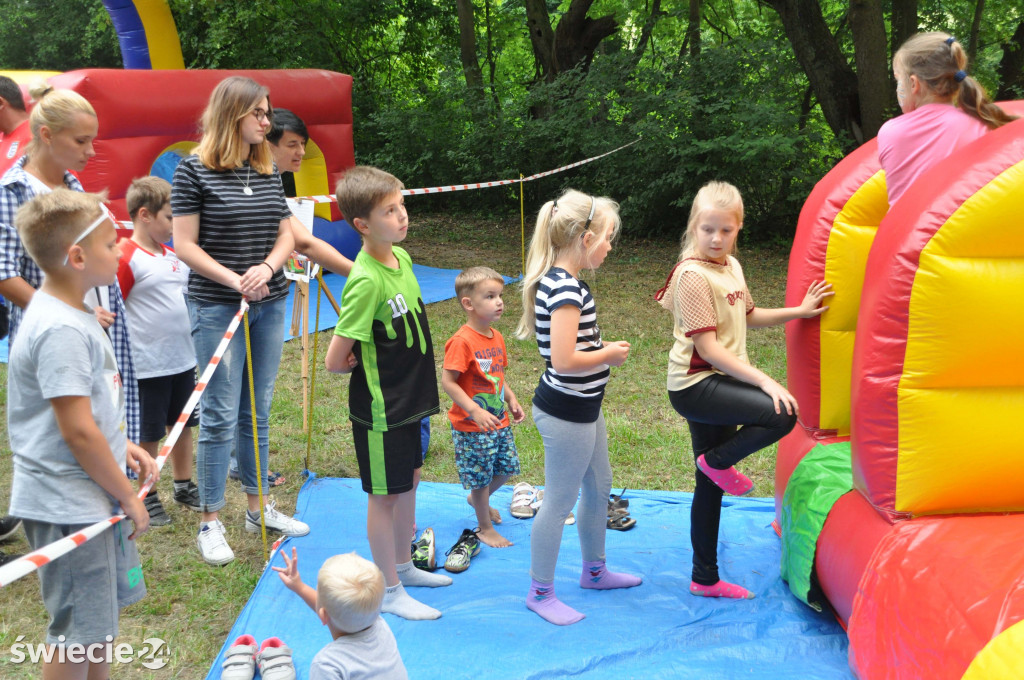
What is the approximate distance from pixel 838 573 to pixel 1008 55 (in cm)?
944

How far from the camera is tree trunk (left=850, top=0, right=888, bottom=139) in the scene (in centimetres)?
918

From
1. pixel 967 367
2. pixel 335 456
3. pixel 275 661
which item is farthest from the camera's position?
pixel 335 456

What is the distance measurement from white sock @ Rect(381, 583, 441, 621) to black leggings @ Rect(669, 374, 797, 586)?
101cm

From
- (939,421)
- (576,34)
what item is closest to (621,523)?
(939,421)

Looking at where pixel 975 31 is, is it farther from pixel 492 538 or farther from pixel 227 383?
pixel 227 383

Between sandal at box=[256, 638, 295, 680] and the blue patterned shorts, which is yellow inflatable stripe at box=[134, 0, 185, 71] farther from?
sandal at box=[256, 638, 295, 680]

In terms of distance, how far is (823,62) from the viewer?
984cm

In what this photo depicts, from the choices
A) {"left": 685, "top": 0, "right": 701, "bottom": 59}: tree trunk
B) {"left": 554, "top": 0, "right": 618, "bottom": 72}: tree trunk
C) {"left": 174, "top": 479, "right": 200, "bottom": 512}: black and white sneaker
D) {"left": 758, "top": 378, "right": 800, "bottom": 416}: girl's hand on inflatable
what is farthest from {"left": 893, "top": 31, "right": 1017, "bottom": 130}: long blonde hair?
{"left": 554, "top": 0, "right": 618, "bottom": 72}: tree trunk

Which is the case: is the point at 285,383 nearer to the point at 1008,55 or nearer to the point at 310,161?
the point at 310,161

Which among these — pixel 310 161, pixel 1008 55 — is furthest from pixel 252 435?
pixel 1008 55

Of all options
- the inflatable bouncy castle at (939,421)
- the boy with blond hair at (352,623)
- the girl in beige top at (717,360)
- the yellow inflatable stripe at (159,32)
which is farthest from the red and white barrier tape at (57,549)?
the yellow inflatable stripe at (159,32)

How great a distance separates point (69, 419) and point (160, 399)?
197cm

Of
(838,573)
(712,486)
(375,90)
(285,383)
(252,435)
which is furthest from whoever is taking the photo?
(375,90)

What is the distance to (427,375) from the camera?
9.69 feet
